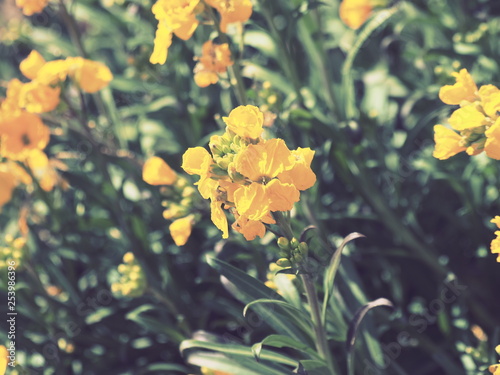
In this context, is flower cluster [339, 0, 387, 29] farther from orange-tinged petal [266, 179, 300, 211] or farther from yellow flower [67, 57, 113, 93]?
orange-tinged petal [266, 179, 300, 211]

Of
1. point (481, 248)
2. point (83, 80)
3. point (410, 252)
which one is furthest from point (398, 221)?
point (83, 80)

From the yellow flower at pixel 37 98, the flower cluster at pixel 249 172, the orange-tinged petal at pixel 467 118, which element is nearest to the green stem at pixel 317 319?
the flower cluster at pixel 249 172

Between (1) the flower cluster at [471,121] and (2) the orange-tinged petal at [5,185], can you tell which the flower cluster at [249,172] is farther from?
(2) the orange-tinged petal at [5,185]

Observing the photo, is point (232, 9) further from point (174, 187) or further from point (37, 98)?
point (37, 98)

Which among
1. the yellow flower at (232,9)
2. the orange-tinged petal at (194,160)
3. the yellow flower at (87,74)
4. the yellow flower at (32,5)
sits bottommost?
the orange-tinged petal at (194,160)

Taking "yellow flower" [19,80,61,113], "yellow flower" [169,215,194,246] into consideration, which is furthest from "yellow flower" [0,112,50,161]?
"yellow flower" [169,215,194,246]

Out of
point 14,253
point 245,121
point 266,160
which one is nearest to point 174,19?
point 245,121
